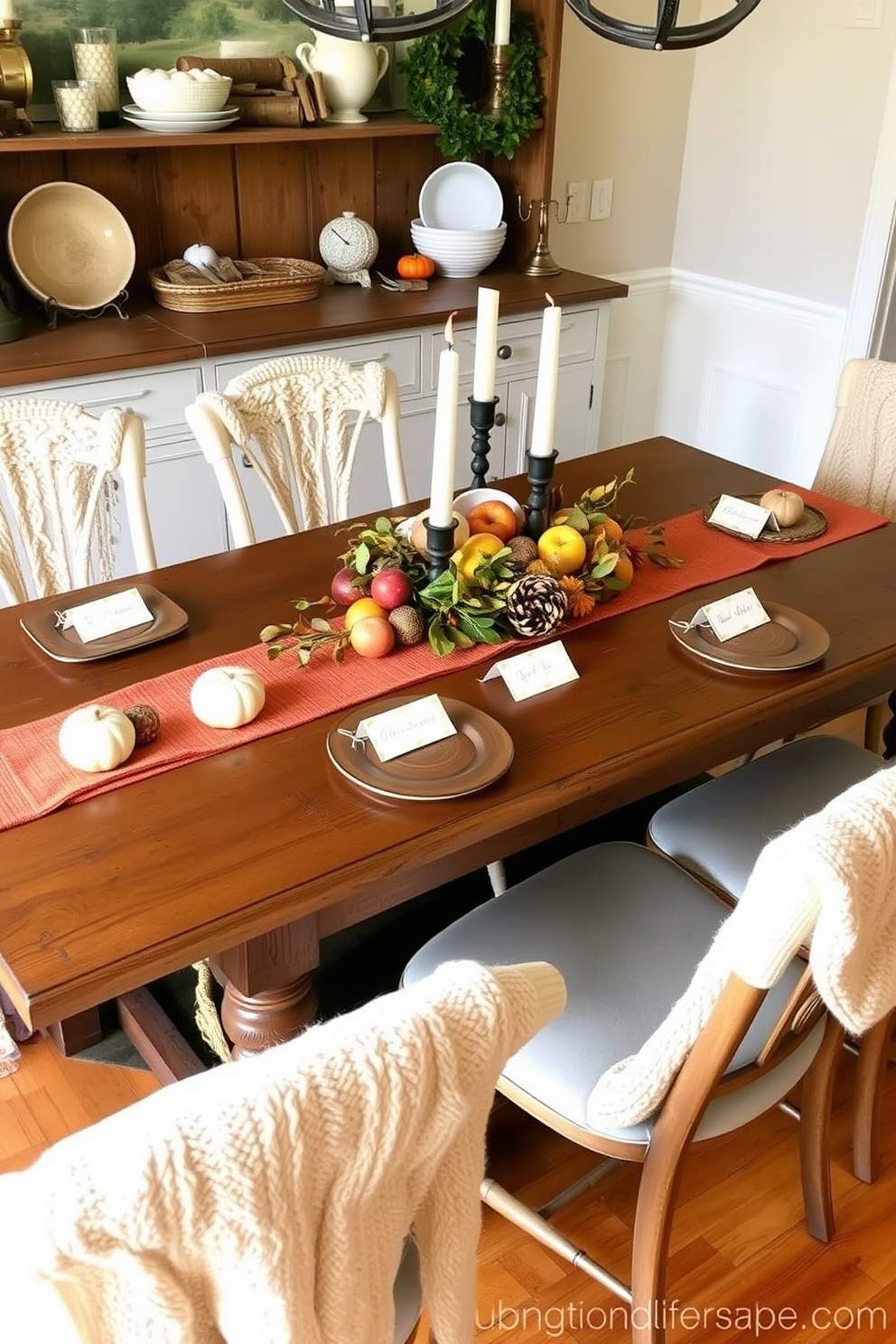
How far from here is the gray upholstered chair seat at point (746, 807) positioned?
5.06 ft

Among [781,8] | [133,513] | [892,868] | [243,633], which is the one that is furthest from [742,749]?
[781,8]

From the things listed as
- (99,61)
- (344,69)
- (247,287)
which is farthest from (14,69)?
(344,69)

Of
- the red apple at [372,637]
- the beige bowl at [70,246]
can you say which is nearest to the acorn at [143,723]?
the red apple at [372,637]

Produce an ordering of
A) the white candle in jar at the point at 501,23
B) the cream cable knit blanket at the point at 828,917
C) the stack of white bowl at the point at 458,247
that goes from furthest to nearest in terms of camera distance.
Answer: the stack of white bowl at the point at 458,247
the white candle in jar at the point at 501,23
the cream cable knit blanket at the point at 828,917

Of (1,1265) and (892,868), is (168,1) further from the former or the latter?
(1,1265)

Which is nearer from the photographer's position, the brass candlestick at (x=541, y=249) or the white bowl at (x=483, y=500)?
the white bowl at (x=483, y=500)

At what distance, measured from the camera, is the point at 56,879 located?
110 cm

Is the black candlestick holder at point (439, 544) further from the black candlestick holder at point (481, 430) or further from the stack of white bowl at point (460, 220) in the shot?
the stack of white bowl at point (460, 220)

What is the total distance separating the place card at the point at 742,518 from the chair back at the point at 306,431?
1.77 feet

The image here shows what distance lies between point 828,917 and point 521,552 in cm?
75

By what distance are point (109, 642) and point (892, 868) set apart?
979 mm

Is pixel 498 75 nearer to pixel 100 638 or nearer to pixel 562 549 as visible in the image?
pixel 562 549

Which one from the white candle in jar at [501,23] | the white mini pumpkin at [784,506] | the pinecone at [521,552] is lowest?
the white mini pumpkin at [784,506]

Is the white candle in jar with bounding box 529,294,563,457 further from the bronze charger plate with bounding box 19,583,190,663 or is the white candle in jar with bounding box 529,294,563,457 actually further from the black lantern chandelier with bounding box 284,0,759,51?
the bronze charger plate with bounding box 19,583,190,663
